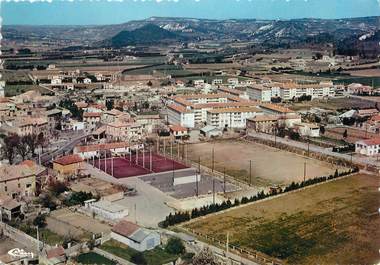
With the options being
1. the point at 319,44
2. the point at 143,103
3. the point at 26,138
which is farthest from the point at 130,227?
the point at 319,44

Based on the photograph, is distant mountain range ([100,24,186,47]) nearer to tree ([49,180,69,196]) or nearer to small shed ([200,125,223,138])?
small shed ([200,125,223,138])

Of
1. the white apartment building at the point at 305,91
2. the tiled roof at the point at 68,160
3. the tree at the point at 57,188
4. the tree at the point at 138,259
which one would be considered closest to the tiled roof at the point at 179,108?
the tiled roof at the point at 68,160

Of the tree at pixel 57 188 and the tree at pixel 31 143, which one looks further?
the tree at pixel 31 143

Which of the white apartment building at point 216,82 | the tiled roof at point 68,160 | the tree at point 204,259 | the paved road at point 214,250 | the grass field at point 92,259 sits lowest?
the grass field at point 92,259

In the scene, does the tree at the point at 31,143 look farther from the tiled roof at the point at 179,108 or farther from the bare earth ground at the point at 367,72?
the bare earth ground at the point at 367,72

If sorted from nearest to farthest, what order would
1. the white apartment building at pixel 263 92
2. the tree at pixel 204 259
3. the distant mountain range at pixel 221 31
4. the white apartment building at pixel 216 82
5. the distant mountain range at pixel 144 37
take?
1. the tree at pixel 204 259
2. the white apartment building at pixel 263 92
3. the white apartment building at pixel 216 82
4. the distant mountain range at pixel 221 31
5. the distant mountain range at pixel 144 37

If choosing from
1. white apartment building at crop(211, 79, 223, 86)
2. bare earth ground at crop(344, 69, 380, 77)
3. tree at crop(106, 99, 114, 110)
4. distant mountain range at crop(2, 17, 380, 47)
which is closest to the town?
tree at crop(106, 99, 114, 110)
